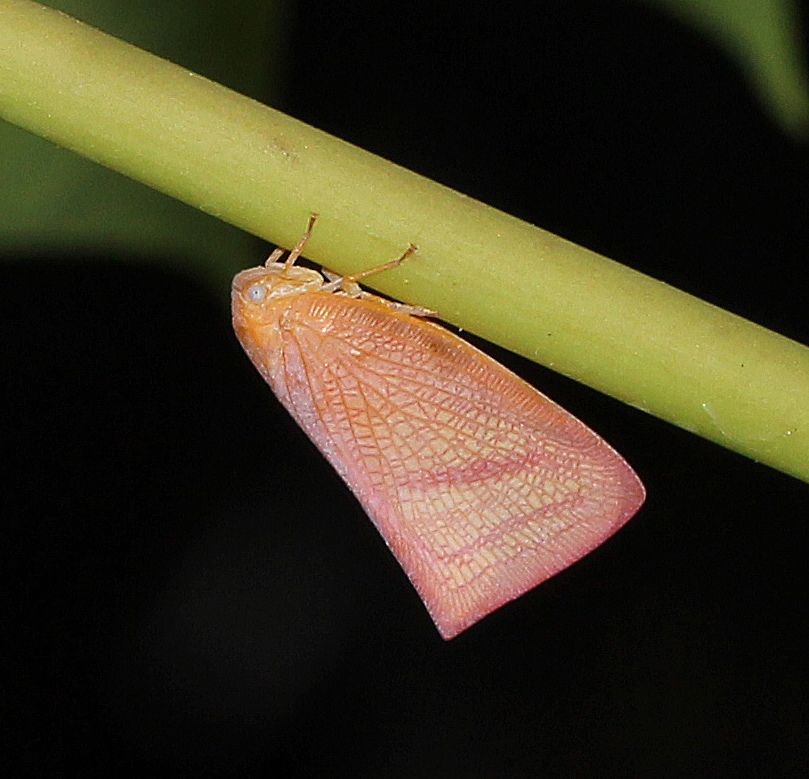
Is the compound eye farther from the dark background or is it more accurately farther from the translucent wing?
the dark background

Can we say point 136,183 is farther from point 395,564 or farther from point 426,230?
point 395,564

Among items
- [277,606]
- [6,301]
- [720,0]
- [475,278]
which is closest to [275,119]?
[475,278]

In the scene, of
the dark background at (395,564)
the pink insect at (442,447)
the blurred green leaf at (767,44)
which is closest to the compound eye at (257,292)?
the pink insect at (442,447)

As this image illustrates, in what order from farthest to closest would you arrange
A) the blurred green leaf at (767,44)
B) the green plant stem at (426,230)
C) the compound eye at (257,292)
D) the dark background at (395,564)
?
the dark background at (395,564) < the compound eye at (257,292) < the blurred green leaf at (767,44) < the green plant stem at (426,230)

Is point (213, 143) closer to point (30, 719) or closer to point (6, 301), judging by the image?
point (6, 301)

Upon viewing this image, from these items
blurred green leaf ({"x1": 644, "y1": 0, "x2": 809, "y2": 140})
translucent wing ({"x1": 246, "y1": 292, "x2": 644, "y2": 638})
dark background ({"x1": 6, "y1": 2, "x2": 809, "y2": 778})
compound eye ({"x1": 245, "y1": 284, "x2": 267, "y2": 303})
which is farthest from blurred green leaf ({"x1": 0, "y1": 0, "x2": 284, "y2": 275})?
dark background ({"x1": 6, "y1": 2, "x2": 809, "y2": 778})

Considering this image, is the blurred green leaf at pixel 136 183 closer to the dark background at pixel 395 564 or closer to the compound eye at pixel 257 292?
the compound eye at pixel 257 292

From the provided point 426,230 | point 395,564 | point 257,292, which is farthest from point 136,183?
point 395,564
